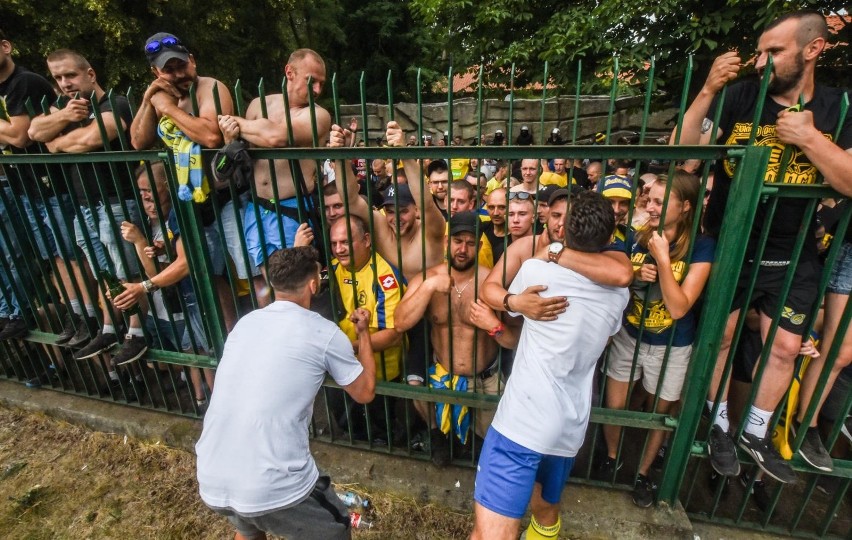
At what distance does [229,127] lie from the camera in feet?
7.77

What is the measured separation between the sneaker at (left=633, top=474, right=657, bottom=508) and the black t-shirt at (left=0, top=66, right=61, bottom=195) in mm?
4365

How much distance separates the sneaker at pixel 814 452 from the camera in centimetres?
227

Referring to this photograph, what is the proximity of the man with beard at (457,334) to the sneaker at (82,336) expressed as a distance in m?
2.59

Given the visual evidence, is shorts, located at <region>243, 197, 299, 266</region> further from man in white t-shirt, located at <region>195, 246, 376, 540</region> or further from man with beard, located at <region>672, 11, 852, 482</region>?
man with beard, located at <region>672, 11, 852, 482</region>

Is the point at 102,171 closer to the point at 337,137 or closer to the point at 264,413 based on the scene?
A: the point at 337,137

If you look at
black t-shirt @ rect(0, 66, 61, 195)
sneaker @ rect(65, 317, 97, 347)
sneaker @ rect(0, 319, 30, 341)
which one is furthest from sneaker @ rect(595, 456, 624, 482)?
sneaker @ rect(0, 319, 30, 341)

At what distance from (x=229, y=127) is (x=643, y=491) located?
3.15 meters

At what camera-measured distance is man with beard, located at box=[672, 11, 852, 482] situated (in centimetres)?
210

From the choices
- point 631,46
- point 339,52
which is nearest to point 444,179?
point 631,46

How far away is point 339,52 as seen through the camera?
56.7 ft

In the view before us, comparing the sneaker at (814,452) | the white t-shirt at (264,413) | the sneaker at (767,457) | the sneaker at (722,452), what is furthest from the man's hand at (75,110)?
the sneaker at (814,452)

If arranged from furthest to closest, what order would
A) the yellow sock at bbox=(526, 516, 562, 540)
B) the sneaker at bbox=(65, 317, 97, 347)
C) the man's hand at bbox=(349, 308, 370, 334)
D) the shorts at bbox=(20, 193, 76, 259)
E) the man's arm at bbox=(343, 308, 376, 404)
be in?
the sneaker at bbox=(65, 317, 97, 347)
the shorts at bbox=(20, 193, 76, 259)
the yellow sock at bbox=(526, 516, 562, 540)
the man's hand at bbox=(349, 308, 370, 334)
the man's arm at bbox=(343, 308, 376, 404)

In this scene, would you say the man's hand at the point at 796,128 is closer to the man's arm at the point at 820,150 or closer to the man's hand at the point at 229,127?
→ the man's arm at the point at 820,150

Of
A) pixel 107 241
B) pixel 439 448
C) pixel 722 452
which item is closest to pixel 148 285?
pixel 107 241
